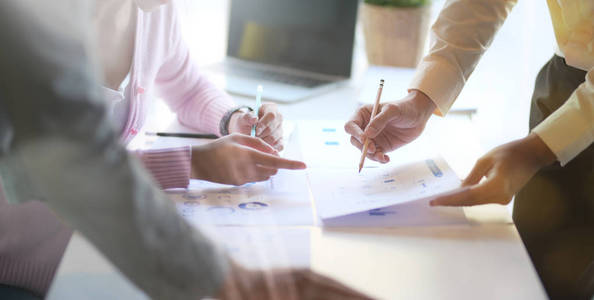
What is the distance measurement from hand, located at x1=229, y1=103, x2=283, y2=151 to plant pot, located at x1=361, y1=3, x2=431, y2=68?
0.50 m

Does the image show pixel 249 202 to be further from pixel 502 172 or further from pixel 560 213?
pixel 560 213

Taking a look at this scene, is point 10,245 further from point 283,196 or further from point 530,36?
point 530,36

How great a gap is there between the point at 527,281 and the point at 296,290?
260 mm

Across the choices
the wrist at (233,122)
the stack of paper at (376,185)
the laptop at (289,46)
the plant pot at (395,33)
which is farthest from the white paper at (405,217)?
the plant pot at (395,33)

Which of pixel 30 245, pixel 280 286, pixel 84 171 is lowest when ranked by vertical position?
pixel 30 245

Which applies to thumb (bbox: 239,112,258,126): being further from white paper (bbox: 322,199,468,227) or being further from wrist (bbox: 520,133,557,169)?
wrist (bbox: 520,133,557,169)

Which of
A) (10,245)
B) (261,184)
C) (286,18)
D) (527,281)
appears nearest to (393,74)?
(286,18)

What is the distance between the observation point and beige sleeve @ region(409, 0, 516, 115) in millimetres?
901

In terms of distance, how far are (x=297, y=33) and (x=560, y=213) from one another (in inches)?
28.3

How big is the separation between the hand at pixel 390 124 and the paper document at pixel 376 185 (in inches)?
1.8

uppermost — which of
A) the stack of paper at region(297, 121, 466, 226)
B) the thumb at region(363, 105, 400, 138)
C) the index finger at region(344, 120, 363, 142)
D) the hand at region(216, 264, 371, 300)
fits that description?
the thumb at region(363, 105, 400, 138)

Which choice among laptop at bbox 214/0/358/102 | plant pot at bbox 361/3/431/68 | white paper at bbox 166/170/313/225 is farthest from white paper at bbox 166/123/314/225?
plant pot at bbox 361/3/431/68

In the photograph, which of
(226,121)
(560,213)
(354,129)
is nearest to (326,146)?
(354,129)

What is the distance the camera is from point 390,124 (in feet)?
2.86
